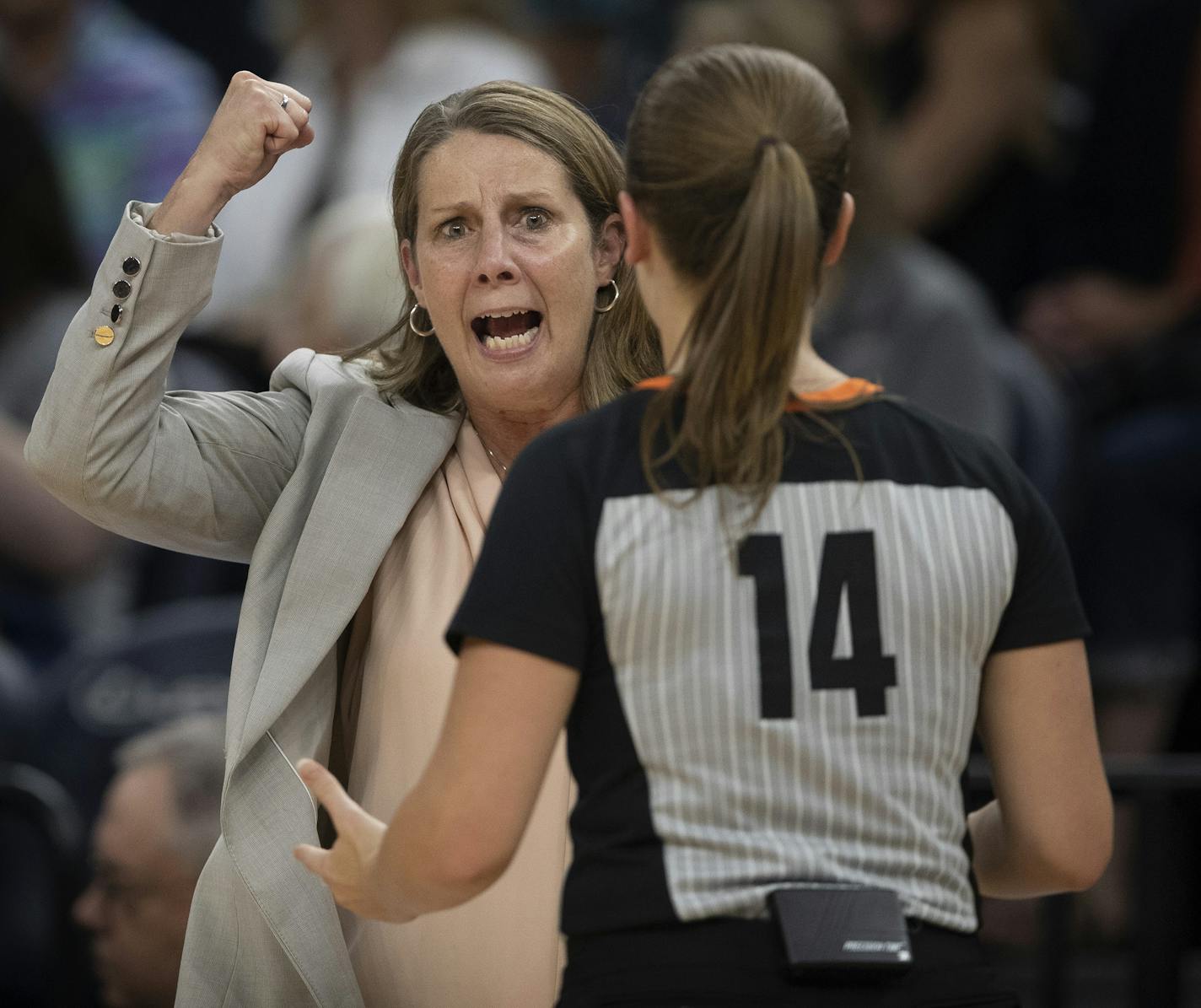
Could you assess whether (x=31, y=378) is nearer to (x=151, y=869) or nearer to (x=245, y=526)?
(x=151, y=869)

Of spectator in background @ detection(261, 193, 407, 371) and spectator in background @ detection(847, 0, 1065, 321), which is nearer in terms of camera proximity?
spectator in background @ detection(261, 193, 407, 371)

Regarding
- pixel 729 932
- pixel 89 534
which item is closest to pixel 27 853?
pixel 89 534

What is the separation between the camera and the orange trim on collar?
1.54 m

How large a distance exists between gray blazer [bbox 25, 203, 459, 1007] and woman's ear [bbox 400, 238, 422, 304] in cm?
22

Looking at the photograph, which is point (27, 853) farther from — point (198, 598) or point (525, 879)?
point (525, 879)

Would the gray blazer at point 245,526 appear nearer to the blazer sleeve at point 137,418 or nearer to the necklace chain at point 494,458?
the blazer sleeve at point 137,418

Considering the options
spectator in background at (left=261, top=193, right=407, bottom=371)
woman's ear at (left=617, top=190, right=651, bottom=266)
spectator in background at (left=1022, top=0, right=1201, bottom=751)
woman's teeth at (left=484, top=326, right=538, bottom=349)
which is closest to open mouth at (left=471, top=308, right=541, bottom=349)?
woman's teeth at (left=484, top=326, right=538, bottom=349)

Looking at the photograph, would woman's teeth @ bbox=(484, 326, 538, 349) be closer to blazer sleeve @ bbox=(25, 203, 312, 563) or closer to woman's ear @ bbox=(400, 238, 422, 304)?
woman's ear @ bbox=(400, 238, 422, 304)

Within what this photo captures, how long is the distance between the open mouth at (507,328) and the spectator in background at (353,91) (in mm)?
2792

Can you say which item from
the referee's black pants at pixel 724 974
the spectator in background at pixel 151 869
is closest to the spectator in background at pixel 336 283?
the spectator in background at pixel 151 869

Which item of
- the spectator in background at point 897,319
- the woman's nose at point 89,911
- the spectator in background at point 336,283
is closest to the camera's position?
the woman's nose at point 89,911

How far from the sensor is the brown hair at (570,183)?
228cm

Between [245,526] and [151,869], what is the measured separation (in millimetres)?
1432

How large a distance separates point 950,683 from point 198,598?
3.37 metres
